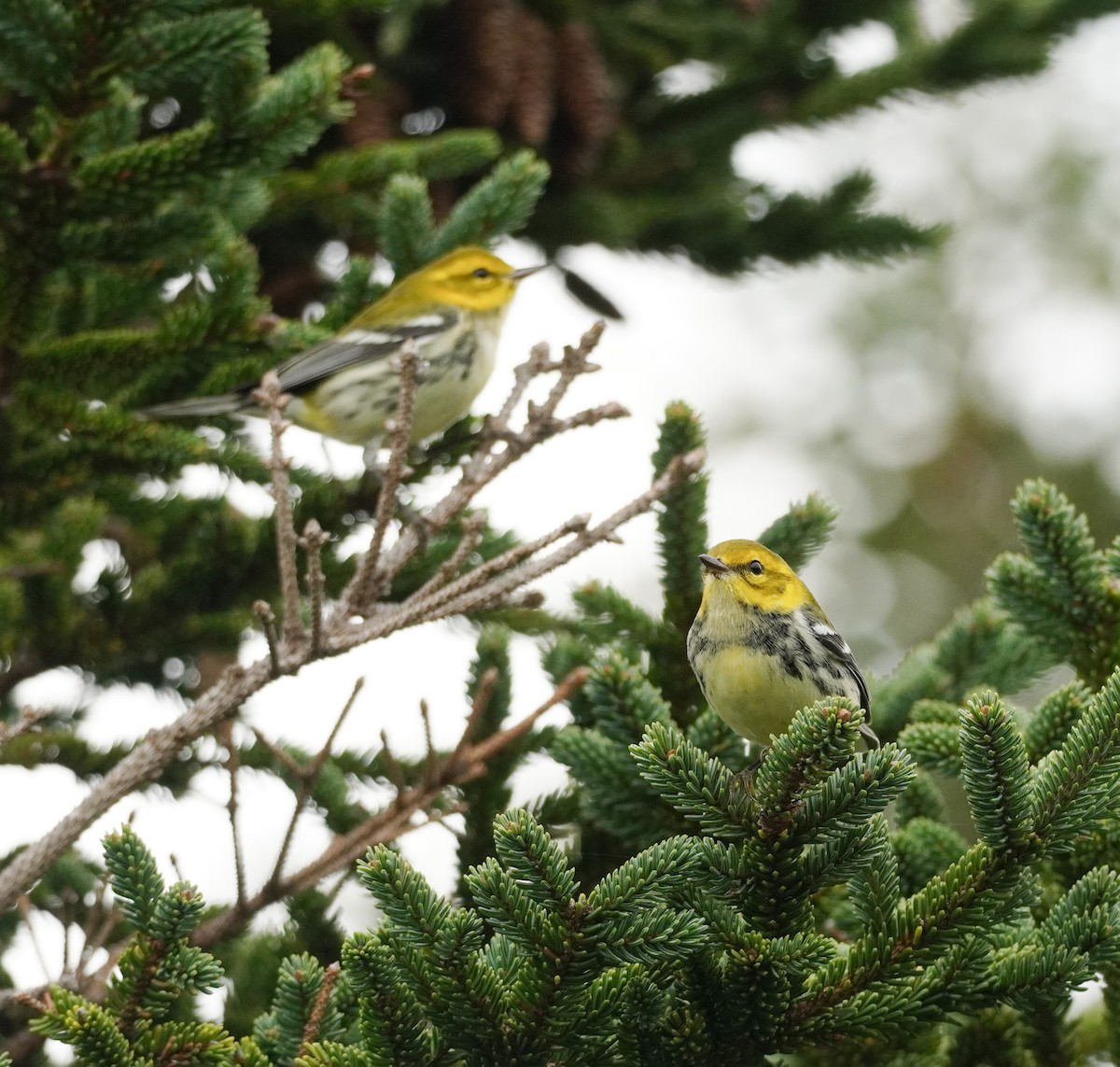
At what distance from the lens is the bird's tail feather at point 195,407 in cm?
302

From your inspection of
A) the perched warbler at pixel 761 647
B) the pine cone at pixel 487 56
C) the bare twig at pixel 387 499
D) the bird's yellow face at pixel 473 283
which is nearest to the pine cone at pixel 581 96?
the pine cone at pixel 487 56

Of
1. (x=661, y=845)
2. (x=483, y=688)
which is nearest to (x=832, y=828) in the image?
(x=661, y=845)

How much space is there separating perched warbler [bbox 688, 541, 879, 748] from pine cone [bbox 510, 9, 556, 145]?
1.81 m

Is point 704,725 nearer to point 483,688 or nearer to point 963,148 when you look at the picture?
point 483,688

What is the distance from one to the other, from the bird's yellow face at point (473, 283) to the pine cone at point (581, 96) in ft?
1.27

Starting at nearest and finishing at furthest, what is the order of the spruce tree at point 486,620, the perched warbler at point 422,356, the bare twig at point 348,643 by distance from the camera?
the spruce tree at point 486,620 < the bare twig at point 348,643 < the perched warbler at point 422,356

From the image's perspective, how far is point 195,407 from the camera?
3037 mm

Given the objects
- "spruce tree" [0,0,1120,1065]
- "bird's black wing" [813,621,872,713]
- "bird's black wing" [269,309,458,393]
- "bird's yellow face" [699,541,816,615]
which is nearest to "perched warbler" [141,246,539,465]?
"bird's black wing" [269,309,458,393]

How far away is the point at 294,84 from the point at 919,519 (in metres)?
7.54

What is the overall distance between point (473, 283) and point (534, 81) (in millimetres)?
758

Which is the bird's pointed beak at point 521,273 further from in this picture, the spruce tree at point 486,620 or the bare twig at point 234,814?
the bare twig at point 234,814

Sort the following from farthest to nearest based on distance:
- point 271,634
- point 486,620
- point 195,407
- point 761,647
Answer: point 486,620 < point 195,407 < point 761,647 < point 271,634

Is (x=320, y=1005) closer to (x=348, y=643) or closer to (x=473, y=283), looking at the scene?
(x=348, y=643)

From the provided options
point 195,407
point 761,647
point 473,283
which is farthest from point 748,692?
point 473,283
